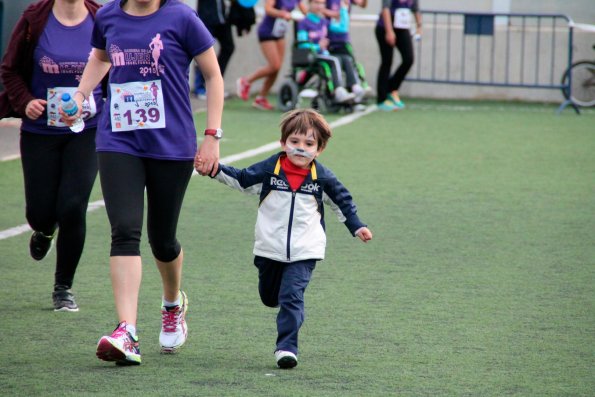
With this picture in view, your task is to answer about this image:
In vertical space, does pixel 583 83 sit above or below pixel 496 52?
below

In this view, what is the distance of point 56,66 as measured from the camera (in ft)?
21.7

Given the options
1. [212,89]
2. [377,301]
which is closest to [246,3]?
[377,301]

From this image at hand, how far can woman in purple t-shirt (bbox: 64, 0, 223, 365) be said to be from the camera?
5465mm

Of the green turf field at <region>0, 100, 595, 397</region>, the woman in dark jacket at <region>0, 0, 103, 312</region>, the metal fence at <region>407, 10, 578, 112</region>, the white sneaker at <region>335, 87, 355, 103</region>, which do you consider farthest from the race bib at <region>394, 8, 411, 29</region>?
the woman in dark jacket at <region>0, 0, 103, 312</region>

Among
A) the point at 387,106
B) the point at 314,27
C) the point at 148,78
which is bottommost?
the point at 387,106

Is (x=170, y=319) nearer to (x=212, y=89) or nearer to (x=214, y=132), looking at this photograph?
(x=214, y=132)

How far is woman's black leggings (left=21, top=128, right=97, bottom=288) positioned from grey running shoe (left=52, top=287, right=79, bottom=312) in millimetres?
53

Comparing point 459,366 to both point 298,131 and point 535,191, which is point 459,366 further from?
point 535,191

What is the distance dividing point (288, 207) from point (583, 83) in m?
15.2

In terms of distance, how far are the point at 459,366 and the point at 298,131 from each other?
123 centimetres

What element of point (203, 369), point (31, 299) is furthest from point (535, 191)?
point (203, 369)

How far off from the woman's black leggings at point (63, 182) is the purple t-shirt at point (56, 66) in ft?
0.19

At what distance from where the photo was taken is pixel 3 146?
537 inches

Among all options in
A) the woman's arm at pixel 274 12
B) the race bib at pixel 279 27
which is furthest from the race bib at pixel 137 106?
the race bib at pixel 279 27
